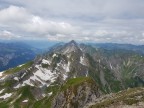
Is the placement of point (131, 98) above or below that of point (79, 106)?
above

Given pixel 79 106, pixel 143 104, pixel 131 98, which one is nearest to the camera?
pixel 143 104

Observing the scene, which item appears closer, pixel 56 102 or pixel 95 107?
pixel 95 107

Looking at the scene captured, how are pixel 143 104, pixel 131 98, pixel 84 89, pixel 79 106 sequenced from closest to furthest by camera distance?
pixel 143 104 < pixel 131 98 < pixel 79 106 < pixel 84 89

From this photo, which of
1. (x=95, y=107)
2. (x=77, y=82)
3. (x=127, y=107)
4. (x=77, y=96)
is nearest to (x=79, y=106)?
(x=77, y=96)

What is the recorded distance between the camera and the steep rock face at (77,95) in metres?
149

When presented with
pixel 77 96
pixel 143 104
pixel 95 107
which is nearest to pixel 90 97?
pixel 77 96

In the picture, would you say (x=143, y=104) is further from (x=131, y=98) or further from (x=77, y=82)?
(x=77, y=82)

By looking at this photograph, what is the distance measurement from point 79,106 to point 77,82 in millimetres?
17256

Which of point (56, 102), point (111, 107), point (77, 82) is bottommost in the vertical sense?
point (56, 102)

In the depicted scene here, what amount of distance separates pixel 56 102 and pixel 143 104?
9019cm

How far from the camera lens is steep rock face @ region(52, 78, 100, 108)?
149m

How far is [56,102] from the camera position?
158 meters

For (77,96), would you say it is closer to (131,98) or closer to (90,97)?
(90,97)

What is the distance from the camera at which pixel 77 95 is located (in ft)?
495
